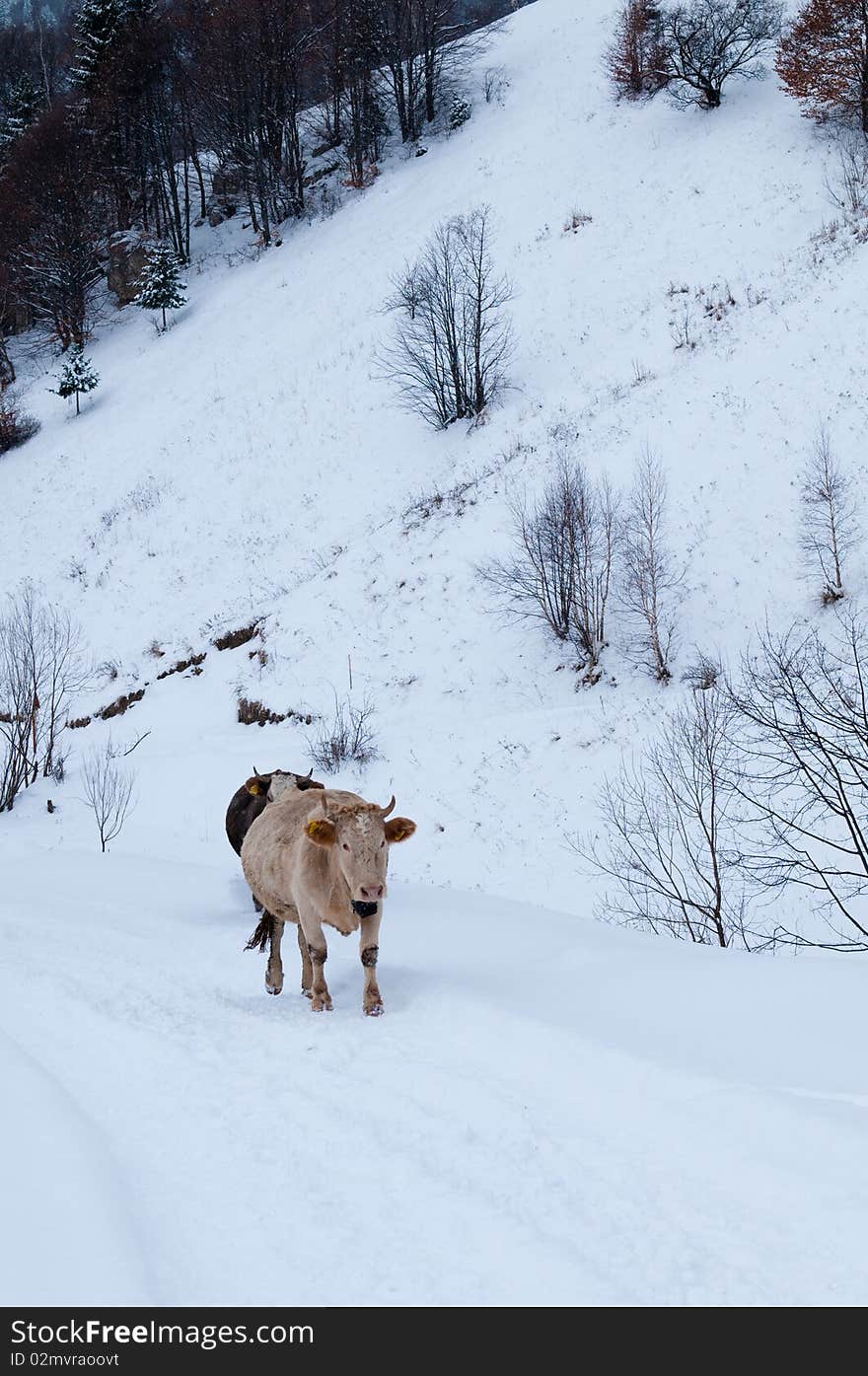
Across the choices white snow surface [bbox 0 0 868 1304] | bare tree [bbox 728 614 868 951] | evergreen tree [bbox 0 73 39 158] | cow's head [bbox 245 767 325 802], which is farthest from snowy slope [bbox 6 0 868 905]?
evergreen tree [bbox 0 73 39 158]

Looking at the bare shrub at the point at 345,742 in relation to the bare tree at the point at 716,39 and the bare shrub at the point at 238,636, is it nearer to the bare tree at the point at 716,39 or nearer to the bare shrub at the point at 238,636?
the bare shrub at the point at 238,636

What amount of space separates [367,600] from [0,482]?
87.7 ft

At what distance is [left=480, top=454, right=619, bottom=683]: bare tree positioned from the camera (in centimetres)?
1989

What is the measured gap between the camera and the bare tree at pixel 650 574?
Answer: 18.6 metres

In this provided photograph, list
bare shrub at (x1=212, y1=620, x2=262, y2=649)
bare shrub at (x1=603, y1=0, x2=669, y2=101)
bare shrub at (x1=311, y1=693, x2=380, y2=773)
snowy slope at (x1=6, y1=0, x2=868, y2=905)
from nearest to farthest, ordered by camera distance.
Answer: snowy slope at (x1=6, y1=0, x2=868, y2=905) < bare shrub at (x1=311, y1=693, x2=380, y2=773) < bare shrub at (x1=212, y1=620, x2=262, y2=649) < bare shrub at (x1=603, y1=0, x2=669, y2=101)

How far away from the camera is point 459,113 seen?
1946 inches

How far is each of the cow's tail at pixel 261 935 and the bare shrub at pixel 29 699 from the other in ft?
55.6

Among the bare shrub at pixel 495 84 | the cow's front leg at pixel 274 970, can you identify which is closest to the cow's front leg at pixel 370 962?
the cow's front leg at pixel 274 970

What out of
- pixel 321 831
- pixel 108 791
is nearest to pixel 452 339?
pixel 108 791

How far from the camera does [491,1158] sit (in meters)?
3.47

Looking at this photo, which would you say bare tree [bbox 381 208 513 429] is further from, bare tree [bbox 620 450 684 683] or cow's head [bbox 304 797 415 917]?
cow's head [bbox 304 797 415 917]

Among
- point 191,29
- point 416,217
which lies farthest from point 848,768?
point 191,29

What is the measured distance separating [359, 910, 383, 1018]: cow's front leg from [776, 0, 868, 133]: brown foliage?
128 ft

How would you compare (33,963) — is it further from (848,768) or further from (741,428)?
(741,428)
